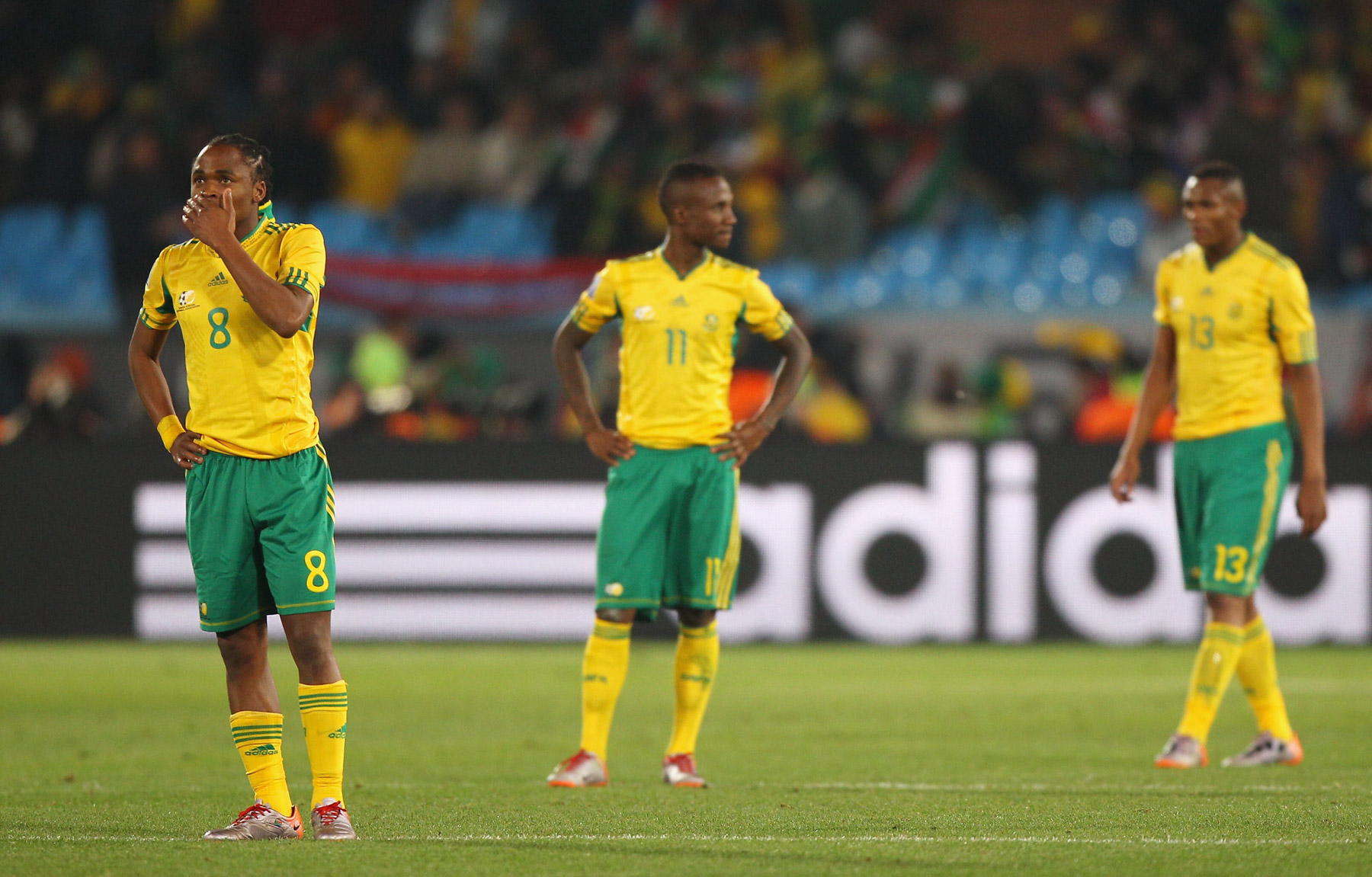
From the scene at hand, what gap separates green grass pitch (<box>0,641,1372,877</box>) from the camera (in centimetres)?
508

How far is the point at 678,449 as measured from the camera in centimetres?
680

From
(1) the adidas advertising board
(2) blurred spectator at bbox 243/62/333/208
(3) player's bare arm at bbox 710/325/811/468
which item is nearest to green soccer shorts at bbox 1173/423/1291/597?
(3) player's bare arm at bbox 710/325/811/468

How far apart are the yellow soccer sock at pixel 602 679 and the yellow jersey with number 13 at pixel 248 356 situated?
175cm

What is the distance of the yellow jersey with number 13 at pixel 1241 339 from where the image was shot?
7.28m

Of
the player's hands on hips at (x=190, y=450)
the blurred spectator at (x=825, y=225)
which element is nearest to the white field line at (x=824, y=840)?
the player's hands on hips at (x=190, y=450)

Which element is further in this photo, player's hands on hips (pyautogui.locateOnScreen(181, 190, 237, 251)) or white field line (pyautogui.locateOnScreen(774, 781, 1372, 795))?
white field line (pyautogui.locateOnScreen(774, 781, 1372, 795))

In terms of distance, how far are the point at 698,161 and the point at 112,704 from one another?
464 cm

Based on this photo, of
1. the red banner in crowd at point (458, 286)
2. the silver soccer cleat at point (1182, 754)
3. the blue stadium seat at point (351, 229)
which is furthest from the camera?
the blue stadium seat at point (351, 229)

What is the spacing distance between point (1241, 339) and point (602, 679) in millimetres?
2748

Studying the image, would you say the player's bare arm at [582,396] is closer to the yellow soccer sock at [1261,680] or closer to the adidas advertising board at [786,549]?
the yellow soccer sock at [1261,680]

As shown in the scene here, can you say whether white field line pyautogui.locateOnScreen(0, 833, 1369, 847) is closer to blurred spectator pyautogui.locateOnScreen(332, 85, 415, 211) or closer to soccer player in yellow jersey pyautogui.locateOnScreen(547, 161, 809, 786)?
soccer player in yellow jersey pyautogui.locateOnScreen(547, 161, 809, 786)

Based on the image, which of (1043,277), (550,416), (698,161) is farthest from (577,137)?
(698,161)

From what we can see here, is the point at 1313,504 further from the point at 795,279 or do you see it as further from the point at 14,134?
the point at 14,134

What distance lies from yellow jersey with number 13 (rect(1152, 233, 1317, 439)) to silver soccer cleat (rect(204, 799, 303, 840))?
382 centimetres
